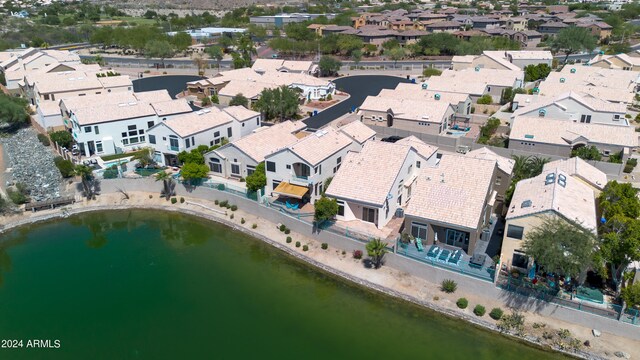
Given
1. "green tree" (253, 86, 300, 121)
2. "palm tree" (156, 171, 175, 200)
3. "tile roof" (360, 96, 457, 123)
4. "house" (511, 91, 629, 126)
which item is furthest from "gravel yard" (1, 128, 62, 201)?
"house" (511, 91, 629, 126)

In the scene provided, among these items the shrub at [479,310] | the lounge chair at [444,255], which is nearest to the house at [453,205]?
the lounge chair at [444,255]

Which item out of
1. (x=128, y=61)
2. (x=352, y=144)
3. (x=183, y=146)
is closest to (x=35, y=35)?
(x=128, y=61)

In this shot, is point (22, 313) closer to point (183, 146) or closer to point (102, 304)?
point (102, 304)

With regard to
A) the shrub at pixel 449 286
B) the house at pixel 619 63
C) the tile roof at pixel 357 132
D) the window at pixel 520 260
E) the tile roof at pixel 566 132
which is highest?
the house at pixel 619 63

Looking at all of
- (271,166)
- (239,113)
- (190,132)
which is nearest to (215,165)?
(190,132)

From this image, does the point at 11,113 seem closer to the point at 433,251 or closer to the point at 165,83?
the point at 165,83

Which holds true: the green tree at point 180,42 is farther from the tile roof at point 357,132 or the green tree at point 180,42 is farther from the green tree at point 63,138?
the tile roof at point 357,132

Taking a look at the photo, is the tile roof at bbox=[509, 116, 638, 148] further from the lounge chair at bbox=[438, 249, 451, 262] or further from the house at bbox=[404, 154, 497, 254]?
the lounge chair at bbox=[438, 249, 451, 262]
